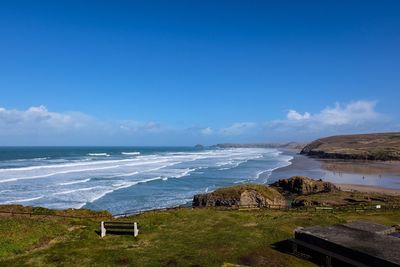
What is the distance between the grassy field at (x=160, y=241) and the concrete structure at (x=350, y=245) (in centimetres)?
90

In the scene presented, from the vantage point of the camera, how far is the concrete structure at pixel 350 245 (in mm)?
15539

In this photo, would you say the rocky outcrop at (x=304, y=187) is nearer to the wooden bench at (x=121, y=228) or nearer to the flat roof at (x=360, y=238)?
the flat roof at (x=360, y=238)

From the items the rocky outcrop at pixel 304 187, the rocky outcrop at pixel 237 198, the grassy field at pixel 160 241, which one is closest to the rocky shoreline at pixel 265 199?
the rocky outcrop at pixel 237 198

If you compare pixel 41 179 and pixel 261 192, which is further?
pixel 41 179

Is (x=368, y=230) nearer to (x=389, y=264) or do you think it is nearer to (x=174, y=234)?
(x=389, y=264)

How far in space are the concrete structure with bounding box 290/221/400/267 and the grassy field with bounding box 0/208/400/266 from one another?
35.4 inches

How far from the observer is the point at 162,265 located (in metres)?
17.0

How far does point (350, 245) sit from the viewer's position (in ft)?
54.8

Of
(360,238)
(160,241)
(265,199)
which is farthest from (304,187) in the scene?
(160,241)

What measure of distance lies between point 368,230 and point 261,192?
73.9 feet

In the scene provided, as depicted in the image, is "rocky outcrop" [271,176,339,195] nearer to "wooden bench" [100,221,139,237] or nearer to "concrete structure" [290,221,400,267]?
"concrete structure" [290,221,400,267]

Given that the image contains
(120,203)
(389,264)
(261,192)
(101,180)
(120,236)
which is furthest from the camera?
(101,180)

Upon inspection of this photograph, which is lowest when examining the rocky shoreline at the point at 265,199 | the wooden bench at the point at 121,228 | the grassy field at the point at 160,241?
the rocky shoreline at the point at 265,199

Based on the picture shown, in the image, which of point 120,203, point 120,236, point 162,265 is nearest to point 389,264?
point 162,265
